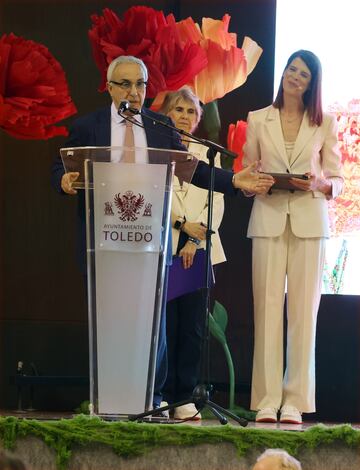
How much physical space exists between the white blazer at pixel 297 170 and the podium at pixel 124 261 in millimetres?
1155

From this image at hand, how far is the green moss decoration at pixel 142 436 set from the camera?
344cm

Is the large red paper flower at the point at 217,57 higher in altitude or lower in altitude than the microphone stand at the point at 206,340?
higher

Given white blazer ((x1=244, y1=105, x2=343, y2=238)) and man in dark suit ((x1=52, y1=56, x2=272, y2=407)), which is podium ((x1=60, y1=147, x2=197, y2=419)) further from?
white blazer ((x1=244, y1=105, x2=343, y2=238))

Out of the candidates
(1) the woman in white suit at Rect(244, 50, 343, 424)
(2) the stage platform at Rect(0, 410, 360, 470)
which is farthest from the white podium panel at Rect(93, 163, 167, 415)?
(1) the woman in white suit at Rect(244, 50, 343, 424)

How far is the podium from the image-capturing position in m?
3.62

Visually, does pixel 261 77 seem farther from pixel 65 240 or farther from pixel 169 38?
pixel 65 240

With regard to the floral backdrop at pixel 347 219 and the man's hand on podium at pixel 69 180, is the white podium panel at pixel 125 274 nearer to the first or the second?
the man's hand on podium at pixel 69 180

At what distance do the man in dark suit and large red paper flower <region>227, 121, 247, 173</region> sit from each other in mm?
1124

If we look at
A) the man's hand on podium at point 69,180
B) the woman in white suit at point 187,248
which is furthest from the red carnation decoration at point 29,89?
the man's hand on podium at point 69,180

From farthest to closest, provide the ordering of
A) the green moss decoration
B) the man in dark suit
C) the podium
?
1. the man in dark suit
2. the podium
3. the green moss decoration

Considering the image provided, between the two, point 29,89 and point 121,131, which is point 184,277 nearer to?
point 121,131

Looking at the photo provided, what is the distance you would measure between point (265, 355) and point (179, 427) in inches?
56.8

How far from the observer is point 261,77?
5512mm

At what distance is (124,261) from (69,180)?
1.10 ft
